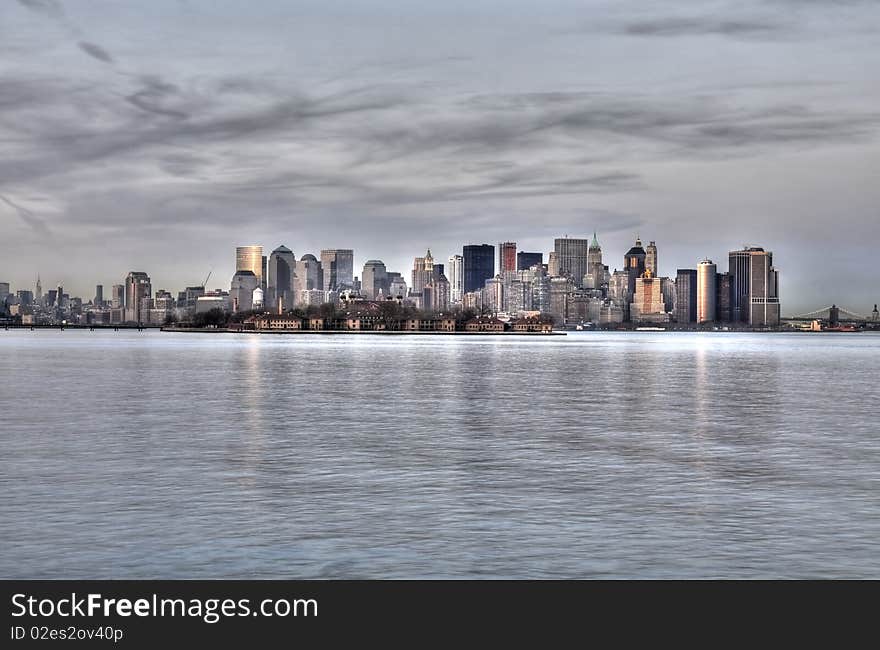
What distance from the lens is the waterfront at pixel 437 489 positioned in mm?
18031

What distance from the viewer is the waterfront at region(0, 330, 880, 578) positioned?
1803cm

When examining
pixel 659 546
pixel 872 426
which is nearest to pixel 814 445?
pixel 872 426

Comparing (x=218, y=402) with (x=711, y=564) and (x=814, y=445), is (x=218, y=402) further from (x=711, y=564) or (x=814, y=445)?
(x=711, y=564)

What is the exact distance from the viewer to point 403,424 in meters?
43.1

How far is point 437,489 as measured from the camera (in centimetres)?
2578

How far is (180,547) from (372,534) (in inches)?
144
